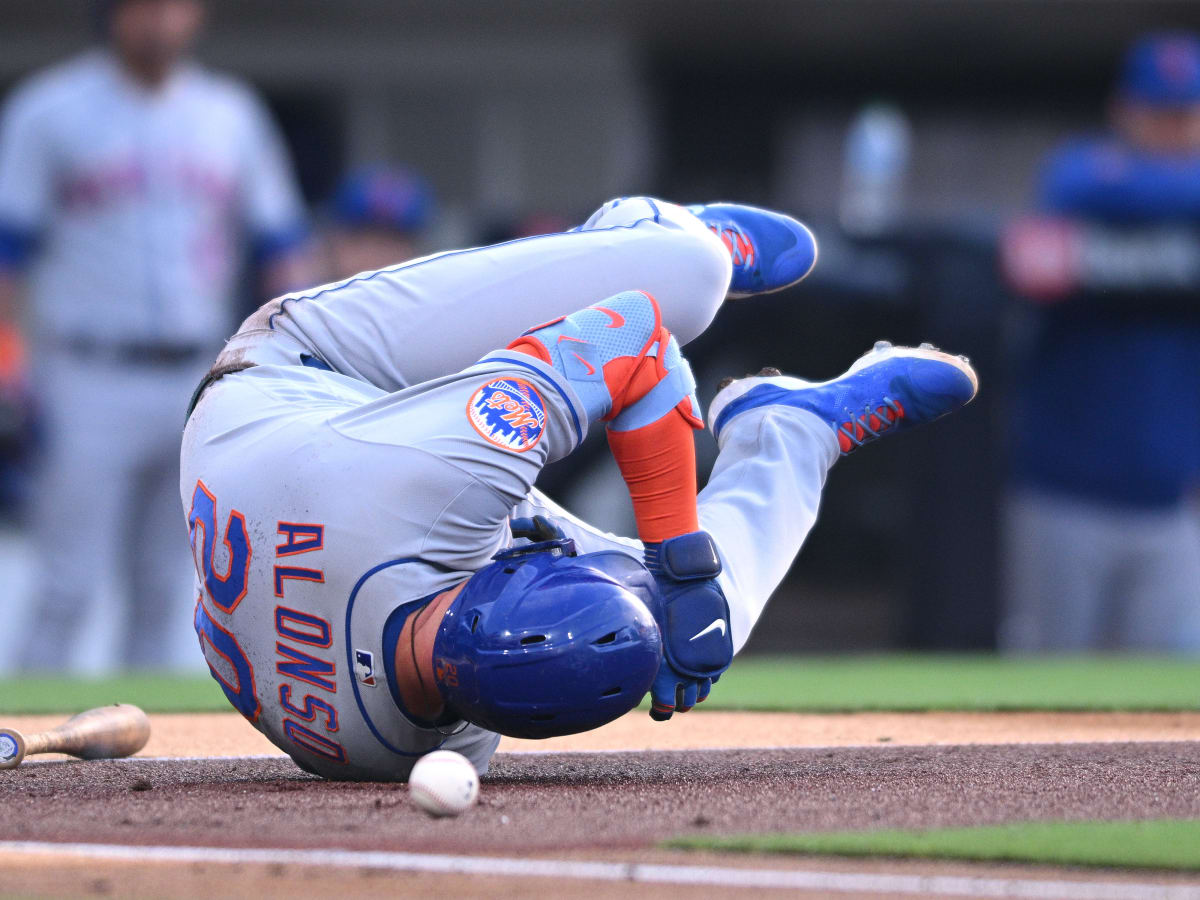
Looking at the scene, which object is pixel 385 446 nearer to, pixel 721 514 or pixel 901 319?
pixel 721 514

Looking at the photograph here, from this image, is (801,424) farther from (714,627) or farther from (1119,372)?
(1119,372)

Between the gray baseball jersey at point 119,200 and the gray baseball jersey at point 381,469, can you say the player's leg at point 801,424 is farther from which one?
the gray baseball jersey at point 119,200

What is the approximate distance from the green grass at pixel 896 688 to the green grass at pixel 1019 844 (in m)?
2.15

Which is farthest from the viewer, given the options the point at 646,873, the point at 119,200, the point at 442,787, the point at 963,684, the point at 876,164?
the point at 876,164

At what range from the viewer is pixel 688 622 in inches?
110

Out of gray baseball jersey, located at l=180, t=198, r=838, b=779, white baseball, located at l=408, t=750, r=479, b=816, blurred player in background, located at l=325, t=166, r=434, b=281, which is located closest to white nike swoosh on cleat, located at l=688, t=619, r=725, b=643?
gray baseball jersey, located at l=180, t=198, r=838, b=779

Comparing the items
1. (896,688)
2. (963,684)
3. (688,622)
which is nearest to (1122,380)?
(963,684)

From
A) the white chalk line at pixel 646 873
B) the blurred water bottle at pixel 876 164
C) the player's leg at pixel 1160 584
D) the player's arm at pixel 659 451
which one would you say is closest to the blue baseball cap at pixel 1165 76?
the player's leg at pixel 1160 584

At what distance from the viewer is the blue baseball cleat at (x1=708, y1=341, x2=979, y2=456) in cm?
343

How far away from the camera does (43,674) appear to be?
5.86 metres

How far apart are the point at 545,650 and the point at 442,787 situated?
0.84ft

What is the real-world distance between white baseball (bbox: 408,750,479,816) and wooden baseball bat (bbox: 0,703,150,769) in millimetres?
1064

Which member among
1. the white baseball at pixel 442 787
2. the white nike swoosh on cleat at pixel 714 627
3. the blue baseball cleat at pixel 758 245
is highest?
the blue baseball cleat at pixel 758 245

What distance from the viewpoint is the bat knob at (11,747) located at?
123 inches
